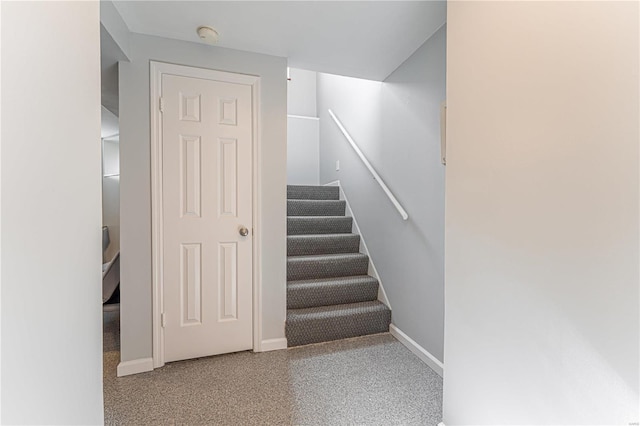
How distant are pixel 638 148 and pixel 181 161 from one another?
2.20 metres

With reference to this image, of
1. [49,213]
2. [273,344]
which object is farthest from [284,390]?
[49,213]

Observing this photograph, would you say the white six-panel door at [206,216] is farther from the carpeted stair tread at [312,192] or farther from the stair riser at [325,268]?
the carpeted stair tread at [312,192]

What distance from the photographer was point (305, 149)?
434 cm

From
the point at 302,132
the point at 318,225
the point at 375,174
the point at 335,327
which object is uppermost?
the point at 302,132

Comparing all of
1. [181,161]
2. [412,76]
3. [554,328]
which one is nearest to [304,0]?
[412,76]

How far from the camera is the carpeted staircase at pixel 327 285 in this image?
233 cm

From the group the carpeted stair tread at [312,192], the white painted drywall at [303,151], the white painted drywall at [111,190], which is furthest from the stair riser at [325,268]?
the white painted drywall at [111,190]

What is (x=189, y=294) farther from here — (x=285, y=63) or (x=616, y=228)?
(x=616, y=228)

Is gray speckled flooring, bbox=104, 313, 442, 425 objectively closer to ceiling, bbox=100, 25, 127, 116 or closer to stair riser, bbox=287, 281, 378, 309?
stair riser, bbox=287, 281, 378, 309

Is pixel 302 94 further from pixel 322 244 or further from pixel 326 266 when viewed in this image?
pixel 326 266

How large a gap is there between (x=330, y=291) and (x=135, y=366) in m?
1.49

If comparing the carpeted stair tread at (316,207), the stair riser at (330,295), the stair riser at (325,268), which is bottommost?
the stair riser at (330,295)

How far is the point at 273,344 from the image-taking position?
7.28ft

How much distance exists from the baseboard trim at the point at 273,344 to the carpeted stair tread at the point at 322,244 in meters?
0.84
